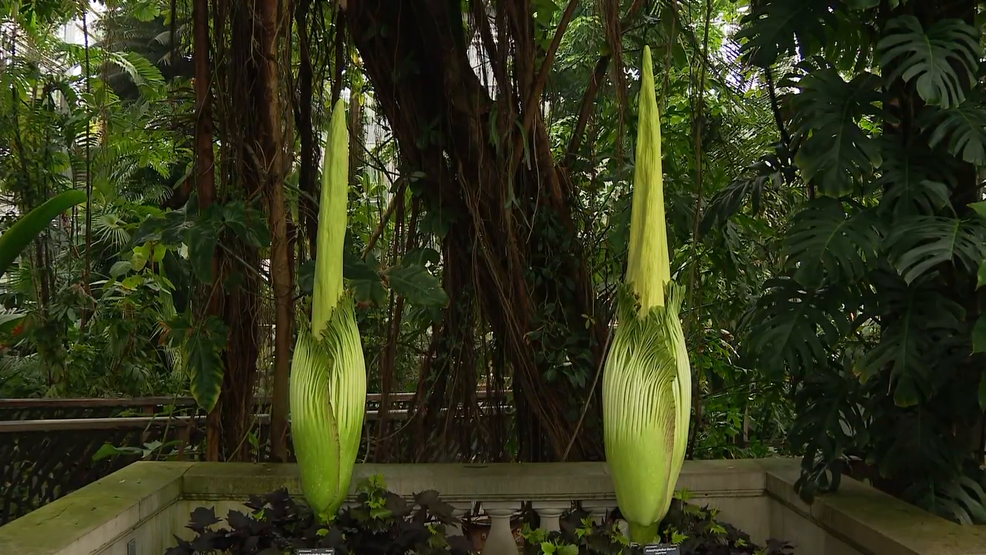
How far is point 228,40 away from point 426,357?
1.33m

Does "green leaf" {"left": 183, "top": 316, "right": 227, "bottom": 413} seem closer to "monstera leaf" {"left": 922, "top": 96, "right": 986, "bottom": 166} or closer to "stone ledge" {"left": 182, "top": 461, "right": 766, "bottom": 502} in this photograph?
"stone ledge" {"left": 182, "top": 461, "right": 766, "bottom": 502}

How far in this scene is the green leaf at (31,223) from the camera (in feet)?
6.98

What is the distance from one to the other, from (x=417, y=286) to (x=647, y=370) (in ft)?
2.62

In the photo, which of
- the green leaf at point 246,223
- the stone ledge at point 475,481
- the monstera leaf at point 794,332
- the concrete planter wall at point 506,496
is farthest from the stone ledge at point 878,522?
the green leaf at point 246,223

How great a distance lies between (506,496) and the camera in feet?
7.06

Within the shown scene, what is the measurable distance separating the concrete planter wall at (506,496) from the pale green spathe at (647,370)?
625 mm

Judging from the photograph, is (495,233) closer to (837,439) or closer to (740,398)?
(837,439)

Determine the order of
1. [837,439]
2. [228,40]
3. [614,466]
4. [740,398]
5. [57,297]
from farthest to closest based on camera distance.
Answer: [57,297], [740,398], [228,40], [837,439], [614,466]

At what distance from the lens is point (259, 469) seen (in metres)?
2.24

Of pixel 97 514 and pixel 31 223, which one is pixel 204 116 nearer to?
pixel 31 223

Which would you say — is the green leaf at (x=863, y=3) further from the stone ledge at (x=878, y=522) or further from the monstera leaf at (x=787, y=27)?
the stone ledge at (x=878, y=522)

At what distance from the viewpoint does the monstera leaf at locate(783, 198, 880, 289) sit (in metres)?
1.78

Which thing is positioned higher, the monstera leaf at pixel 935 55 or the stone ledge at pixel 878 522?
the monstera leaf at pixel 935 55

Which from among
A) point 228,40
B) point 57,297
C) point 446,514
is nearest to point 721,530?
point 446,514
